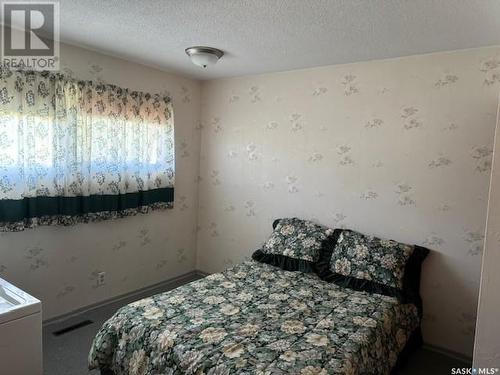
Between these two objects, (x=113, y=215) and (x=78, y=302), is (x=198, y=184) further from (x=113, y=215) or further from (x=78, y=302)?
(x=78, y=302)

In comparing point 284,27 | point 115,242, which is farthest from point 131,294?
point 284,27

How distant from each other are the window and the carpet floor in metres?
0.86

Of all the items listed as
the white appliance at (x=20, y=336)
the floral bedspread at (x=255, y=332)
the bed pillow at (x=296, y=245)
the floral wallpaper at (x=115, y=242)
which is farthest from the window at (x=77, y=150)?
the bed pillow at (x=296, y=245)

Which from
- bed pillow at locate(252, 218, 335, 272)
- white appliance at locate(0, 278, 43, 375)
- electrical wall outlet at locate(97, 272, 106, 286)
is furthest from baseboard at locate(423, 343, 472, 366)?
electrical wall outlet at locate(97, 272, 106, 286)

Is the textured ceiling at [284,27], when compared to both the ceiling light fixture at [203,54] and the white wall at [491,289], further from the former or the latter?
the white wall at [491,289]

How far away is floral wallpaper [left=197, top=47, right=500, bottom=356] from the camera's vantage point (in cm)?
248

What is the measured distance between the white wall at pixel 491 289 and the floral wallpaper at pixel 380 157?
1043 millimetres

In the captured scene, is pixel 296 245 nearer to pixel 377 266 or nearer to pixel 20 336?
pixel 377 266

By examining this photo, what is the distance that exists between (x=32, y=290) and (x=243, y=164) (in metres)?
2.15

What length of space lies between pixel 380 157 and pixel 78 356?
8.90 feet

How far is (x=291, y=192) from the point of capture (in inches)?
131

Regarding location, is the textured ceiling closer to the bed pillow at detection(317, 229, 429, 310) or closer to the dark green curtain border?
the dark green curtain border

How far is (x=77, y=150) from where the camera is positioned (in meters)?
2.80

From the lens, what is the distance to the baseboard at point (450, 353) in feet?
8.38
